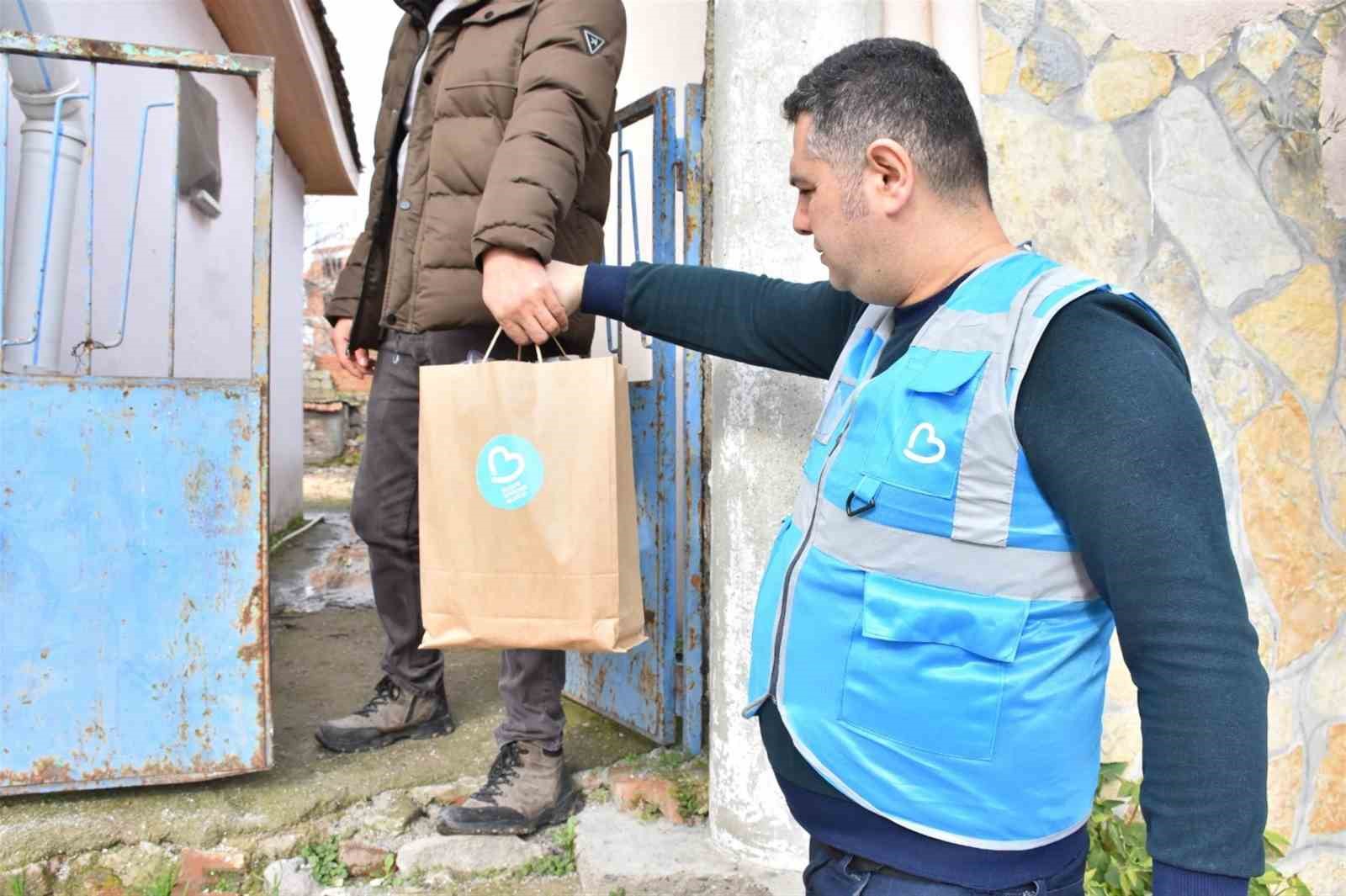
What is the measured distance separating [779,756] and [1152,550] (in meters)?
0.49

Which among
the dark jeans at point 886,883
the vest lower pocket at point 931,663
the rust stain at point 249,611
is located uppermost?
the vest lower pocket at point 931,663

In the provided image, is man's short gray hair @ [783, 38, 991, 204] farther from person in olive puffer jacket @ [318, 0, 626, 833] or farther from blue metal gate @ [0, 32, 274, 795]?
blue metal gate @ [0, 32, 274, 795]

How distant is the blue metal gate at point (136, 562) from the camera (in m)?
2.20

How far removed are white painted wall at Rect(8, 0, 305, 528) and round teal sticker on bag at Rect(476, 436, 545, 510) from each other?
3.67 ft

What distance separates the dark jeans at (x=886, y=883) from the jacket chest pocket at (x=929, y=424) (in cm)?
40

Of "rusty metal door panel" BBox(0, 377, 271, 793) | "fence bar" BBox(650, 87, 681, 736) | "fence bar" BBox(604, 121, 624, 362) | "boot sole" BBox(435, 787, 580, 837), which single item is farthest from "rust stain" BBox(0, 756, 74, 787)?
"fence bar" BBox(604, 121, 624, 362)

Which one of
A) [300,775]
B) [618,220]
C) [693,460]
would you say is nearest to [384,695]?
[300,775]

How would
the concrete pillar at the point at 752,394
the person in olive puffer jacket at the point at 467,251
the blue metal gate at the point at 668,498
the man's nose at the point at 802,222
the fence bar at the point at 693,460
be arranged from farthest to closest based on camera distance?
the blue metal gate at the point at 668,498, the fence bar at the point at 693,460, the concrete pillar at the point at 752,394, the person in olive puffer jacket at the point at 467,251, the man's nose at the point at 802,222

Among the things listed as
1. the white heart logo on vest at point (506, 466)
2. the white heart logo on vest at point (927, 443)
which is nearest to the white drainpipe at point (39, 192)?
the white heart logo on vest at point (506, 466)

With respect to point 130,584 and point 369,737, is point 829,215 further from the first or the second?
point 369,737

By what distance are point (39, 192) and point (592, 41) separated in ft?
5.70

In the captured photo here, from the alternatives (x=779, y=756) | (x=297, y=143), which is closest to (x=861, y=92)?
(x=779, y=756)

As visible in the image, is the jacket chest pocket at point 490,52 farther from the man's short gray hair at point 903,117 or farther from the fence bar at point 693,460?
the man's short gray hair at point 903,117

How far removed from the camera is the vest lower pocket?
3.33ft
